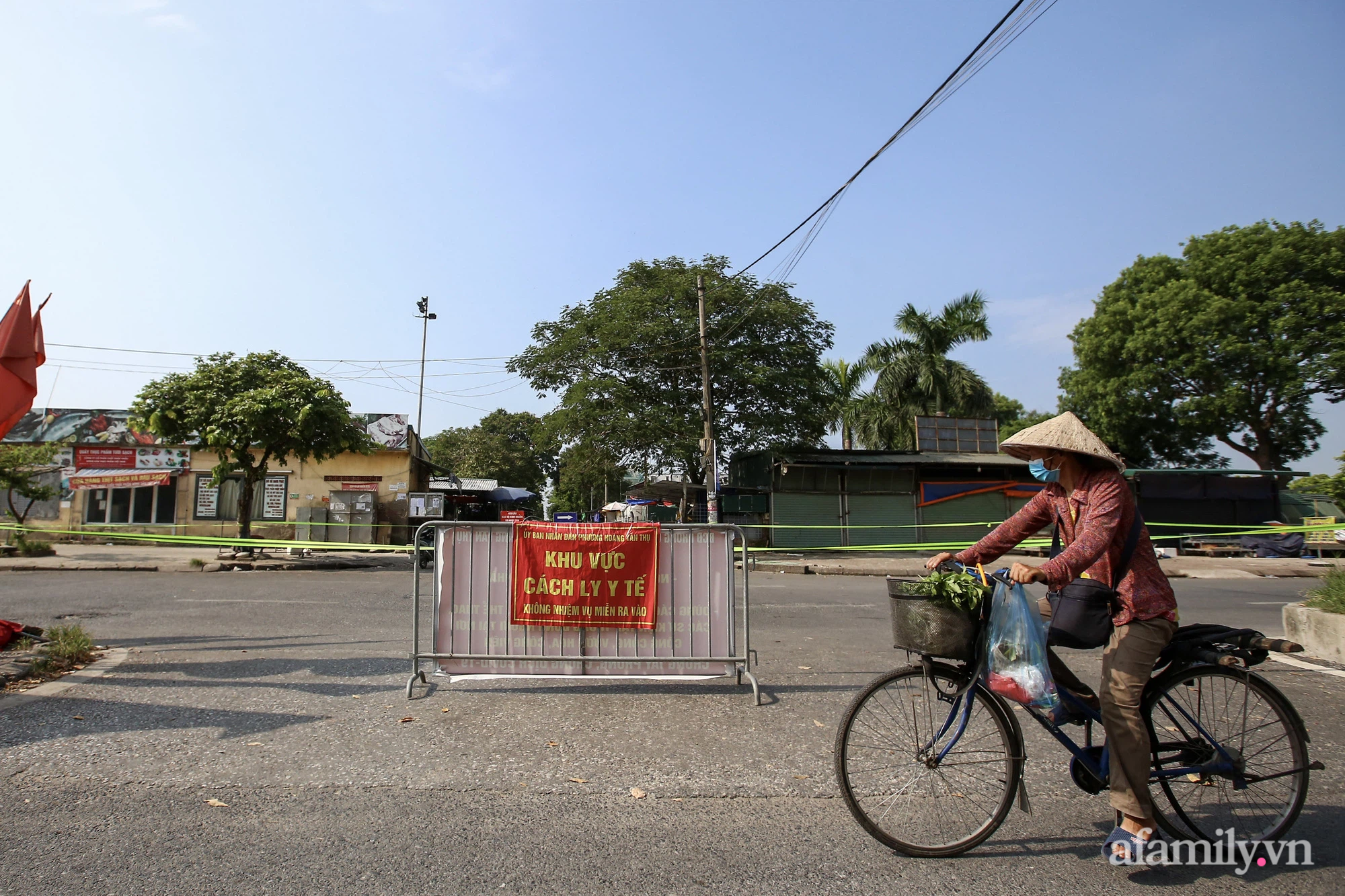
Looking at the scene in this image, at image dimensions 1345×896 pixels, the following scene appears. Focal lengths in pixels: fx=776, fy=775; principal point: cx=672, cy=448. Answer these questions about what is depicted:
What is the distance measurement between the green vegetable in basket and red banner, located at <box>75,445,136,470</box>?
33.5 meters

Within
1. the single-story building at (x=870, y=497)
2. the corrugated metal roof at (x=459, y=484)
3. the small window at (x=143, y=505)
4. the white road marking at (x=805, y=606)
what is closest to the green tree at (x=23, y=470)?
the small window at (x=143, y=505)

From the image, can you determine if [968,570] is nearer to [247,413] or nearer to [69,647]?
[69,647]

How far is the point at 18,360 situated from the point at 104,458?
28044mm

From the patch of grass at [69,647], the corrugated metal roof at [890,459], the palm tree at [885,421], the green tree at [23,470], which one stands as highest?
the palm tree at [885,421]

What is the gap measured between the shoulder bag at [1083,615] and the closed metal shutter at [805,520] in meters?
24.2

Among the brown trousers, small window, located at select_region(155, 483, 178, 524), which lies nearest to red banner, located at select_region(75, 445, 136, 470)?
small window, located at select_region(155, 483, 178, 524)

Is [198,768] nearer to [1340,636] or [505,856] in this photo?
[505,856]

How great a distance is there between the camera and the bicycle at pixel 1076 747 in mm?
3287

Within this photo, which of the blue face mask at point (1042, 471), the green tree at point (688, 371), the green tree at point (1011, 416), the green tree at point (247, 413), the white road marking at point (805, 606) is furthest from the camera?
the green tree at point (1011, 416)

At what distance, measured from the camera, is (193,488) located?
29.8 m

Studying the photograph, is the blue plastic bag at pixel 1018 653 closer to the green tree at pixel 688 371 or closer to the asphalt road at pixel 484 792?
the asphalt road at pixel 484 792

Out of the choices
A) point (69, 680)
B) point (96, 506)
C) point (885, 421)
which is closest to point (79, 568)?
point (69, 680)

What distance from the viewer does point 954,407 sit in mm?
35719

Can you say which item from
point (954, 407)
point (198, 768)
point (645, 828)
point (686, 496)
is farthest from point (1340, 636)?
point (954, 407)
